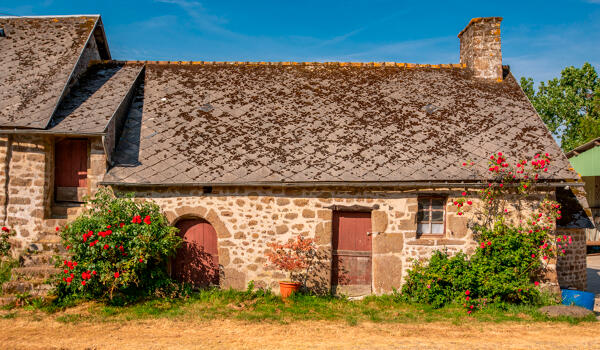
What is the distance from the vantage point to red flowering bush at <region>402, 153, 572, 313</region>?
29.3 feet

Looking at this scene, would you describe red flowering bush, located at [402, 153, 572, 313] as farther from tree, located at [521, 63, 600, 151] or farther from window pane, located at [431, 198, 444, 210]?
tree, located at [521, 63, 600, 151]

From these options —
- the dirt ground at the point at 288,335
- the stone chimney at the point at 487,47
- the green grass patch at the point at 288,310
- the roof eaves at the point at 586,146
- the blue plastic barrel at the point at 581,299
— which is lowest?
the dirt ground at the point at 288,335

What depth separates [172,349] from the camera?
21.2 feet

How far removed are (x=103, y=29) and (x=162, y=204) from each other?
22.5 ft

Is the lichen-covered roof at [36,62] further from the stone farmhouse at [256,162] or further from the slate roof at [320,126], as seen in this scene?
the slate roof at [320,126]

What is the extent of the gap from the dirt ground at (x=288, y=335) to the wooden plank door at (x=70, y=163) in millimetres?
3530

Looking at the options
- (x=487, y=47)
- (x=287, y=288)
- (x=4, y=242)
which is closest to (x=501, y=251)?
(x=287, y=288)

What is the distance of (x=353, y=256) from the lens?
383 inches

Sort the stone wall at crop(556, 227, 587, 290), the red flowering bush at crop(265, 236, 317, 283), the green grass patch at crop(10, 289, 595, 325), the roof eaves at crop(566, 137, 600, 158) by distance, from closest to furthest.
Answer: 1. the green grass patch at crop(10, 289, 595, 325)
2. the red flowering bush at crop(265, 236, 317, 283)
3. the stone wall at crop(556, 227, 587, 290)
4. the roof eaves at crop(566, 137, 600, 158)

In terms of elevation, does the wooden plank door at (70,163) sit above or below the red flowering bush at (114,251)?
above

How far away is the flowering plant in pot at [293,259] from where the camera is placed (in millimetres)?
9156

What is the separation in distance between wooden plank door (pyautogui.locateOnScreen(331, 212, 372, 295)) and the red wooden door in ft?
8.32

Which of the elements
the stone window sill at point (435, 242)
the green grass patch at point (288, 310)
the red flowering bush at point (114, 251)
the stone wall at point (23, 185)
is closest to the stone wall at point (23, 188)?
the stone wall at point (23, 185)

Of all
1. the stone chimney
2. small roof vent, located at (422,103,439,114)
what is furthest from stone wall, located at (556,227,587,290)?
the stone chimney
